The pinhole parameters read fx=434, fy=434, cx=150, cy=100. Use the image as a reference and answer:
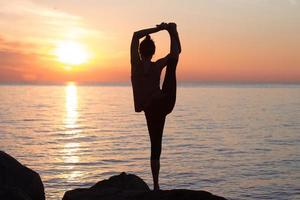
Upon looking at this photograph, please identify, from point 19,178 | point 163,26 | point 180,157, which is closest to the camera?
point 163,26

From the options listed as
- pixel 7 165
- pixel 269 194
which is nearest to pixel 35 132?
pixel 269 194

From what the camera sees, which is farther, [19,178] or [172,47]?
[19,178]

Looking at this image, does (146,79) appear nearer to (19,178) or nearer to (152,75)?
(152,75)

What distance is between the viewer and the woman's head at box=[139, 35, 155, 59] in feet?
24.2

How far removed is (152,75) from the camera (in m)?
7.35

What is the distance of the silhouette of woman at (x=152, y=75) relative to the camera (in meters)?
7.18

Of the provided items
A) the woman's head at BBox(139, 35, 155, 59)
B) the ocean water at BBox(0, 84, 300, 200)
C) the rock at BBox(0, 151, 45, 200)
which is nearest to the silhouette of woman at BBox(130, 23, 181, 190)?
the woman's head at BBox(139, 35, 155, 59)

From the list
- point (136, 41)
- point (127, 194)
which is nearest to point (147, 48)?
point (136, 41)

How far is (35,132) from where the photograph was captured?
52.7 metres

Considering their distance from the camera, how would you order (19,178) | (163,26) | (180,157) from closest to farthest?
(163,26), (19,178), (180,157)

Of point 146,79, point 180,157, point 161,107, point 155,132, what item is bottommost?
point 180,157

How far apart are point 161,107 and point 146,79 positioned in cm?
54

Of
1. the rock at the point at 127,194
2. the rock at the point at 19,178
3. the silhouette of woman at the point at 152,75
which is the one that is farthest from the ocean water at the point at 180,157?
the silhouette of woman at the point at 152,75

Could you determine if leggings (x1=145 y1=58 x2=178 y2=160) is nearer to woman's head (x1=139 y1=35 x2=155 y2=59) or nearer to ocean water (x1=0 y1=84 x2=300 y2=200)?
woman's head (x1=139 y1=35 x2=155 y2=59)
